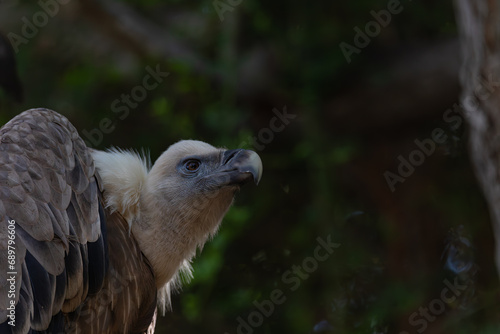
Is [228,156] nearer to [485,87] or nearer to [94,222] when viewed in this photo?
[94,222]

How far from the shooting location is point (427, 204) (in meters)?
6.10

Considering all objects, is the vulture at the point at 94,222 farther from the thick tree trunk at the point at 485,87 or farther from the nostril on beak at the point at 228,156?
the thick tree trunk at the point at 485,87

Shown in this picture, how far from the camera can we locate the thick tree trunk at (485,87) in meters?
3.28

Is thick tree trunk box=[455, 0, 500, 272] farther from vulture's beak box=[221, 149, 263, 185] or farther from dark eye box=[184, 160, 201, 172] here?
dark eye box=[184, 160, 201, 172]

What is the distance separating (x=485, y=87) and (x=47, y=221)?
180 cm

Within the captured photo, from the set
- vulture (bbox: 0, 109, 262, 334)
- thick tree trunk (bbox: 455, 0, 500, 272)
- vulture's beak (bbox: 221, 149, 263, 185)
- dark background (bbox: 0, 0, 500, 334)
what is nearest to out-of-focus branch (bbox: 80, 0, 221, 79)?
dark background (bbox: 0, 0, 500, 334)

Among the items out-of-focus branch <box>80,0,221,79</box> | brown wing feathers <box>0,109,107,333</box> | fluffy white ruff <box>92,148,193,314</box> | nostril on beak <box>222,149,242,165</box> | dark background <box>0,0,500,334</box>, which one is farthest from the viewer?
out-of-focus branch <box>80,0,221,79</box>

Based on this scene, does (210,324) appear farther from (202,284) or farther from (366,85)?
(366,85)

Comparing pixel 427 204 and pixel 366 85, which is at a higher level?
pixel 366 85

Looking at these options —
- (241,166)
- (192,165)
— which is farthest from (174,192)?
(241,166)

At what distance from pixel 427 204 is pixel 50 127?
12.1 ft

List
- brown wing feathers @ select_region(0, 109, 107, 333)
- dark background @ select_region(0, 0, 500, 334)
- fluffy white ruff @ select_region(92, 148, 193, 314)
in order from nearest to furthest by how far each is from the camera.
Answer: brown wing feathers @ select_region(0, 109, 107, 333), fluffy white ruff @ select_region(92, 148, 193, 314), dark background @ select_region(0, 0, 500, 334)

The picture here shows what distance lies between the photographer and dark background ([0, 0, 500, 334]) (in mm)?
5242

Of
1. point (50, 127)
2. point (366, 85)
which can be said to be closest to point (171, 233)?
point (50, 127)
